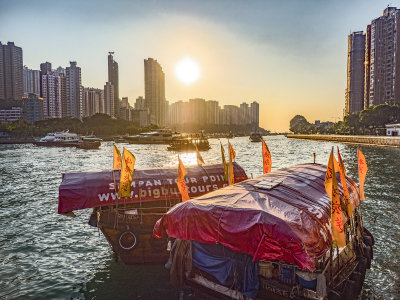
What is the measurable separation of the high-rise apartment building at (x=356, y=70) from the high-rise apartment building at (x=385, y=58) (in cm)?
2085

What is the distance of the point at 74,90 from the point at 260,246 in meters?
203

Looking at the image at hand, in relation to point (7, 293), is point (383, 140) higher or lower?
higher

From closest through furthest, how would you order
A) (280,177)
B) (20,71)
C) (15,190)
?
(280,177)
(15,190)
(20,71)

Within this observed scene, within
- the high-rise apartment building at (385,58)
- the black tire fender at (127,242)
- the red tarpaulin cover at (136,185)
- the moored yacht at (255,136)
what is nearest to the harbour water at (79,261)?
the black tire fender at (127,242)

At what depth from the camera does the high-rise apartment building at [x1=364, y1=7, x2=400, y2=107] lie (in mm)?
124438

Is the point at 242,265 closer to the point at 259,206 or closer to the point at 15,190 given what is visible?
the point at 259,206

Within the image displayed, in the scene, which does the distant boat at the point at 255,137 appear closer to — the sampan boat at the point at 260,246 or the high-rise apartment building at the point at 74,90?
the high-rise apartment building at the point at 74,90

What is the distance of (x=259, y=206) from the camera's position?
290 inches

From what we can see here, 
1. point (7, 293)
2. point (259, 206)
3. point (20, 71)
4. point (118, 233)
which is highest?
point (20, 71)

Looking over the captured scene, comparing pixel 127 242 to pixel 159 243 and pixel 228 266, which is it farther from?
pixel 228 266

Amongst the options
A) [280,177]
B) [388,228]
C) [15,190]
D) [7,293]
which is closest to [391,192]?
[388,228]

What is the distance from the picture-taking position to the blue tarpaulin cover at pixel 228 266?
7570 mm

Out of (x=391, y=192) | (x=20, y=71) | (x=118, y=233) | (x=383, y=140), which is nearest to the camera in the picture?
(x=118, y=233)

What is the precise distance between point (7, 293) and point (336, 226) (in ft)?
37.4
